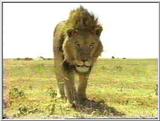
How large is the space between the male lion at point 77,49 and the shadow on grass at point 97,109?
0.11m

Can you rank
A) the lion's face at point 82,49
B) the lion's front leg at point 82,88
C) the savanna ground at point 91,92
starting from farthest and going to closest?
the lion's front leg at point 82,88
the savanna ground at point 91,92
the lion's face at point 82,49

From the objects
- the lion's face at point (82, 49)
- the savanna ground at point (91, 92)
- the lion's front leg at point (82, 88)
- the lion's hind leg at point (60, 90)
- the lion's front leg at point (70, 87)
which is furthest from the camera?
the lion's hind leg at point (60, 90)

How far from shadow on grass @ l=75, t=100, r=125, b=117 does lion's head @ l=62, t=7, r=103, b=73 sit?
0.44 metres

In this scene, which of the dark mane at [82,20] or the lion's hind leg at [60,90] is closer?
the dark mane at [82,20]

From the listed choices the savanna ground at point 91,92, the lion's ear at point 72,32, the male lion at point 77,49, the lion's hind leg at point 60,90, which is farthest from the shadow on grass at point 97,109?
the lion's ear at point 72,32

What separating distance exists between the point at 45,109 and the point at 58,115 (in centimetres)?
22

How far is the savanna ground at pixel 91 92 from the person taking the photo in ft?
23.6

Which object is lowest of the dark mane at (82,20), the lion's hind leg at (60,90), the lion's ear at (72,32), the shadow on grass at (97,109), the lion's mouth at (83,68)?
the shadow on grass at (97,109)

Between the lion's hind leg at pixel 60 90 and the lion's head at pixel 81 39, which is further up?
the lion's head at pixel 81 39

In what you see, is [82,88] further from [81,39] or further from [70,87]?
[81,39]

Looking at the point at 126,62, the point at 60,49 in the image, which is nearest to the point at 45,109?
the point at 60,49

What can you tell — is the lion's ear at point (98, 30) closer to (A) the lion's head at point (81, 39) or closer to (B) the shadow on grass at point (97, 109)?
(A) the lion's head at point (81, 39)

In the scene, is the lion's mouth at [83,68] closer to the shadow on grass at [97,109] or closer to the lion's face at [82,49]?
the lion's face at [82,49]

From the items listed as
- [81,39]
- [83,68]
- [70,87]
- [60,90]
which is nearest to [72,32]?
[81,39]
